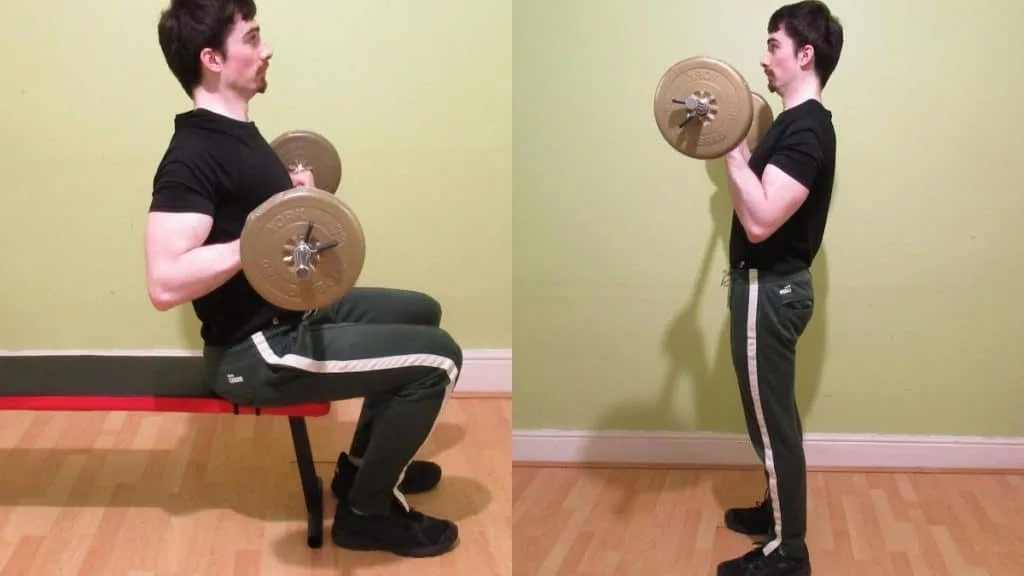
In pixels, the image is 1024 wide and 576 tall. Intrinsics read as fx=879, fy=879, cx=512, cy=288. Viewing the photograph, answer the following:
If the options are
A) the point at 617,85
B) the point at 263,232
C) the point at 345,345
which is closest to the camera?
the point at 263,232

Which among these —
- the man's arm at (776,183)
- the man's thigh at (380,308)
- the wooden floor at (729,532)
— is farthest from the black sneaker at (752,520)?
the man's thigh at (380,308)

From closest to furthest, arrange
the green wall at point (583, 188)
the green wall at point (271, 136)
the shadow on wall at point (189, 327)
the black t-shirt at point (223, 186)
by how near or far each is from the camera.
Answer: the black t-shirt at point (223, 186) → the green wall at point (583, 188) → the green wall at point (271, 136) → the shadow on wall at point (189, 327)

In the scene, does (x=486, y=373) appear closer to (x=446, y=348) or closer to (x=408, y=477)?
(x=408, y=477)

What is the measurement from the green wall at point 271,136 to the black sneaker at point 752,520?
33.1 inches

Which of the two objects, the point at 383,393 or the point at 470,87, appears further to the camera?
the point at 470,87

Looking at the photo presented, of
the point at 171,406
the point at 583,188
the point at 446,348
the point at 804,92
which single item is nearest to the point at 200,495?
the point at 171,406

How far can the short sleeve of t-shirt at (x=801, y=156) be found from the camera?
1568 mm

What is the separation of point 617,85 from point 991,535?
133 centimetres

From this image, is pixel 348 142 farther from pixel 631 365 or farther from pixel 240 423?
pixel 631 365

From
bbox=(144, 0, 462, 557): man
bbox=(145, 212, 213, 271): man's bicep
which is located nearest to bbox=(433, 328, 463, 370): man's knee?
bbox=(144, 0, 462, 557): man

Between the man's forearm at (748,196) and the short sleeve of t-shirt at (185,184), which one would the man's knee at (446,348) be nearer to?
the short sleeve of t-shirt at (185,184)

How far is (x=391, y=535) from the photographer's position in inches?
68.8

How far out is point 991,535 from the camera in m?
1.95

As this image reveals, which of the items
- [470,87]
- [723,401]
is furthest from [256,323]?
[723,401]
